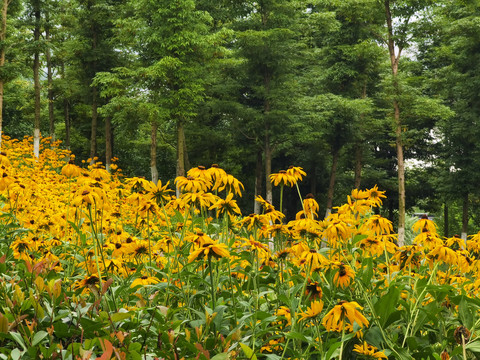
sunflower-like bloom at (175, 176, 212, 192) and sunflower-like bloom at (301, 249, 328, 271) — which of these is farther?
sunflower-like bloom at (175, 176, 212, 192)

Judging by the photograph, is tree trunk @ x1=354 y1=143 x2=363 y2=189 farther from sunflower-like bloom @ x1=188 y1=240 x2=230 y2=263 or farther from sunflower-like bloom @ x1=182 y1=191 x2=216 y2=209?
sunflower-like bloom @ x1=188 y1=240 x2=230 y2=263

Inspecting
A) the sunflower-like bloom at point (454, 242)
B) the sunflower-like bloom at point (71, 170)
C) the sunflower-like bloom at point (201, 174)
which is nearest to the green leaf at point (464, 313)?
the sunflower-like bloom at point (454, 242)

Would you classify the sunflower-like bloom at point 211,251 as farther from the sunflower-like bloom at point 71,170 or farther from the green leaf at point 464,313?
the sunflower-like bloom at point 71,170

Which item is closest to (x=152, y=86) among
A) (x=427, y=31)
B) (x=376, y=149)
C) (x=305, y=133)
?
(x=305, y=133)

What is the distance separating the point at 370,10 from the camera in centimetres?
1572

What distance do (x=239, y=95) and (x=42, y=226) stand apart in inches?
509

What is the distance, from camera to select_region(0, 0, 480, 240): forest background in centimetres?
1429

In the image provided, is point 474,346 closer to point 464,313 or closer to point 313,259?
point 464,313

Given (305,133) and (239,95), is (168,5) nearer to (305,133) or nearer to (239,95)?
(239,95)

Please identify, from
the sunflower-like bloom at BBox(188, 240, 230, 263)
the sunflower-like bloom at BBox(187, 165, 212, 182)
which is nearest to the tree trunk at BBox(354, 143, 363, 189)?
the sunflower-like bloom at BBox(187, 165, 212, 182)

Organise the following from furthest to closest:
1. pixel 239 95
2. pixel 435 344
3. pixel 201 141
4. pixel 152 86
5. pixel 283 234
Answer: pixel 201 141
pixel 239 95
pixel 152 86
pixel 283 234
pixel 435 344

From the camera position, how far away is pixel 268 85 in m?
15.8

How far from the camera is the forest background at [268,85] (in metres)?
14.3

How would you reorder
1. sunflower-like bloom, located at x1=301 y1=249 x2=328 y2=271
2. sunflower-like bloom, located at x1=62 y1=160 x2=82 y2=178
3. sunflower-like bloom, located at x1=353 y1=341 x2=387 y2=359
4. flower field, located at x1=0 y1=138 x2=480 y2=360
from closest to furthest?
flower field, located at x1=0 y1=138 x2=480 y2=360
sunflower-like bloom, located at x1=353 y1=341 x2=387 y2=359
sunflower-like bloom, located at x1=301 y1=249 x2=328 y2=271
sunflower-like bloom, located at x1=62 y1=160 x2=82 y2=178
